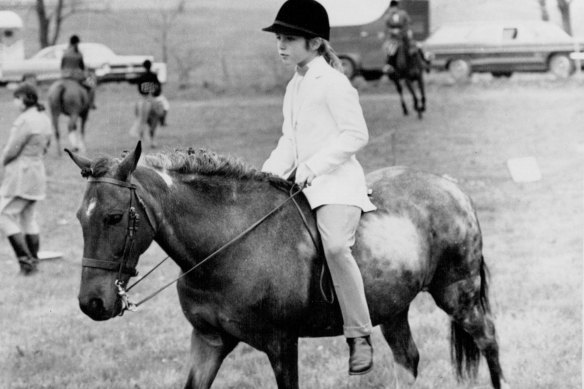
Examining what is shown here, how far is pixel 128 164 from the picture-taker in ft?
13.2

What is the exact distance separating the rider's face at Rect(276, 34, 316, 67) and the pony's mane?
0.65 meters

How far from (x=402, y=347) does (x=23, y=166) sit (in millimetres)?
5514

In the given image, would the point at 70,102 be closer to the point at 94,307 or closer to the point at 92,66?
the point at 92,66

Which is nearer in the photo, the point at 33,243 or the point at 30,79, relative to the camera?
the point at 33,243

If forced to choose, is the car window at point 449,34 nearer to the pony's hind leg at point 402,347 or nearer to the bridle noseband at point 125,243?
the pony's hind leg at point 402,347

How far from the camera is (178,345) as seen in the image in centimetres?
702

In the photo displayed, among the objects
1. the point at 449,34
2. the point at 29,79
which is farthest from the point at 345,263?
the point at 449,34

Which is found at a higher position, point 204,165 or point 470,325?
point 204,165

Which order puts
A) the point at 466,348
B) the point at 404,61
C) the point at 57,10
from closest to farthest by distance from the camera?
the point at 466,348, the point at 404,61, the point at 57,10

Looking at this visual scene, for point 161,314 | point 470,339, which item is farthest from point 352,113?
point 161,314

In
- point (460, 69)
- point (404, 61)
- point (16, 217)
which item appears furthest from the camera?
point (460, 69)

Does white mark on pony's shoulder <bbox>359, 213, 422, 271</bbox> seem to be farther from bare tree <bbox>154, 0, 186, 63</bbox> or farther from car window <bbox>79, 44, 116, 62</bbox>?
car window <bbox>79, 44, 116, 62</bbox>

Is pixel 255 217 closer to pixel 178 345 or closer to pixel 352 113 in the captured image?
pixel 352 113

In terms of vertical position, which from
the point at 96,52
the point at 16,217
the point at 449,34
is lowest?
the point at 96,52
